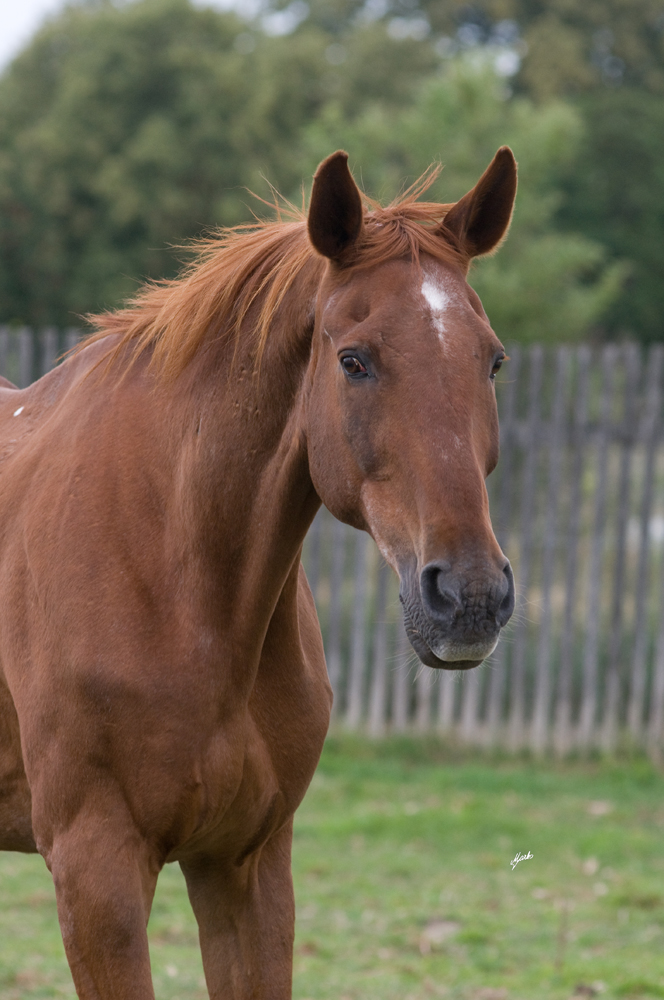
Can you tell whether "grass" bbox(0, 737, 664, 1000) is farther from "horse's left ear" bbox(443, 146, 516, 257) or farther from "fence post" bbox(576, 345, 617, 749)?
"horse's left ear" bbox(443, 146, 516, 257)

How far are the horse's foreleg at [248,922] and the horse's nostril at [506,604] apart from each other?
1.07 metres

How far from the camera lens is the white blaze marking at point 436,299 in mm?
1975

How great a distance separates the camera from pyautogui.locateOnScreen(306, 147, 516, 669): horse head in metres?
1.81

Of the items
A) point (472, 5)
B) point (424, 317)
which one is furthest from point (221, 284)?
point (472, 5)

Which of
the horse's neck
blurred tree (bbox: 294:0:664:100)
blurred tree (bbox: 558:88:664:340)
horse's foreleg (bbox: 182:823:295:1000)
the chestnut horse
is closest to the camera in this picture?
the chestnut horse

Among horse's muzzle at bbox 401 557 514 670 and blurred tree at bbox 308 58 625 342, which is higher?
blurred tree at bbox 308 58 625 342

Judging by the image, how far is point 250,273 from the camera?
240 cm

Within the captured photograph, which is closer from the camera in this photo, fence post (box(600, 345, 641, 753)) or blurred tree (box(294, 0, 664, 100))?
fence post (box(600, 345, 641, 753))

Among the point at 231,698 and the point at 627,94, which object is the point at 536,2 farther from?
the point at 231,698

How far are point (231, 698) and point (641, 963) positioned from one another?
9.42 feet

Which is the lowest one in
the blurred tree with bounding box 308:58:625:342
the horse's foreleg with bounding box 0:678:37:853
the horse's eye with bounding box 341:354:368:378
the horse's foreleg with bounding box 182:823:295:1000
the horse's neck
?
the horse's foreleg with bounding box 182:823:295:1000

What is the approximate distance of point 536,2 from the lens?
29.1 m

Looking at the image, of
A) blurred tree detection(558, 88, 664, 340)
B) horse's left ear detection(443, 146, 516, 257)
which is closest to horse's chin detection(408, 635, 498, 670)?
horse's left ear detection(443, 146, 516, 257)

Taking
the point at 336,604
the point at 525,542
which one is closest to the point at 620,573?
the point at 525,542
